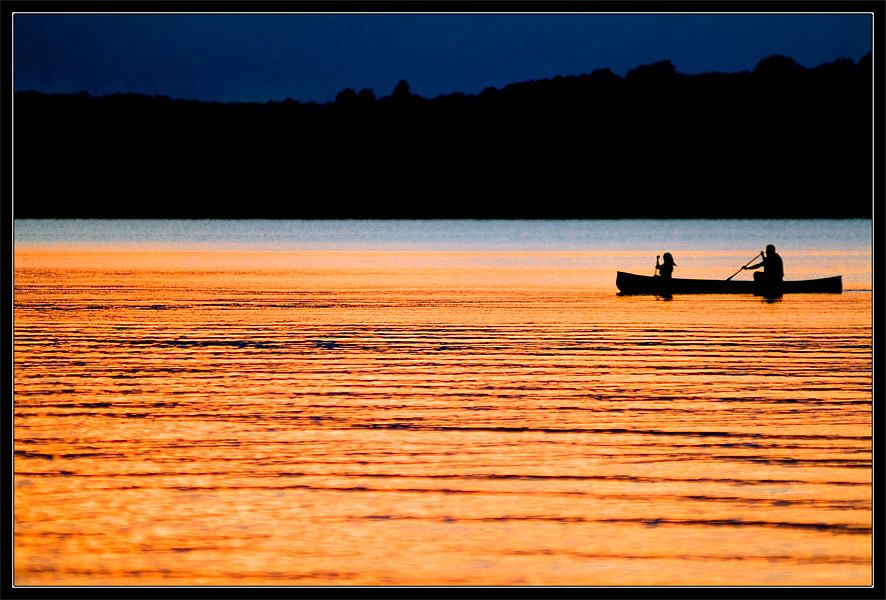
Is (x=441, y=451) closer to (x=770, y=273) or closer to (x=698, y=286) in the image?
(x=770, y=273)

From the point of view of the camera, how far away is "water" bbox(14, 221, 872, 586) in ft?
28.8

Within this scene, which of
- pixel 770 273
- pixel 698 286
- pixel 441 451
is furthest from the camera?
pixel 698 286

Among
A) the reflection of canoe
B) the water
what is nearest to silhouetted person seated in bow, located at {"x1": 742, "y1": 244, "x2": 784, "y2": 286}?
the reflection of canoe

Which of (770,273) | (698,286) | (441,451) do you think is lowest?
(441,451)

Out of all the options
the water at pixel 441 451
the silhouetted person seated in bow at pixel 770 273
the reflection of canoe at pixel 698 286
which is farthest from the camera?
the reflection of canoe at pixel 698 286

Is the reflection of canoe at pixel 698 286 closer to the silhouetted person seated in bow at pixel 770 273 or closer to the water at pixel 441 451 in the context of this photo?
the silhouetted person seated in bow at pixel 770 273

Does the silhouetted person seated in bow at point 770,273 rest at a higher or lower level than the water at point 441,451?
higher

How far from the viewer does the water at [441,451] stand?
8773 mm

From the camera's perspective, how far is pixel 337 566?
8.59 m

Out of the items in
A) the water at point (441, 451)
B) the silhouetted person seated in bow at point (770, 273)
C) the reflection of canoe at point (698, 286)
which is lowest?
the water at point (441, 451)

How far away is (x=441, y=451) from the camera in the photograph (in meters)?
11.9

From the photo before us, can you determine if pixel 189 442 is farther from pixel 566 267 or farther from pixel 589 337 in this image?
pixel 566 267

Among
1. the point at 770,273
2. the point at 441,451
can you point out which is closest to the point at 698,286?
the point at 770,273

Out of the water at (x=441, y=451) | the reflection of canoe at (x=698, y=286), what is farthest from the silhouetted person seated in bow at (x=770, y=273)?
the water at (x=441, y=451)
